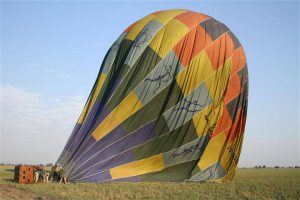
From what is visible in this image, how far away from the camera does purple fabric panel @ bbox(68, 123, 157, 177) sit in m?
14.7

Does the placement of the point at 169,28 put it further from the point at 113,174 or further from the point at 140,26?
the point at 113,174

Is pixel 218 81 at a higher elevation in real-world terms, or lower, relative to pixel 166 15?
lower

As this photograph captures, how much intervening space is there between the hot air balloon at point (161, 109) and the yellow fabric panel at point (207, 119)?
1.6 inches

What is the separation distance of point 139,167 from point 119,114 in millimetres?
2182

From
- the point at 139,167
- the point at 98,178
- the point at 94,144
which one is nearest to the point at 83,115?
the point at 94,144

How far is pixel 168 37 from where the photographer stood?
52.2ft

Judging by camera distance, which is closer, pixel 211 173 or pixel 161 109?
pixel 161 109

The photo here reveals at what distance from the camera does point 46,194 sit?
38.7ft

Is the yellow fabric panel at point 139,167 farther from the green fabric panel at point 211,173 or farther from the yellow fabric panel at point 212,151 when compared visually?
the yellow fabric panel at point 212,151

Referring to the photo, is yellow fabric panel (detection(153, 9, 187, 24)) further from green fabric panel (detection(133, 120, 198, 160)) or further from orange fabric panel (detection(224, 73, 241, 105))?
green fabric panel (detection(133, 120, 198, 160))

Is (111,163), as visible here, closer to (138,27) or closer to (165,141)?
(165,141)

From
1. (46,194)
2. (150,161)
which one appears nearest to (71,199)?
(46,194)

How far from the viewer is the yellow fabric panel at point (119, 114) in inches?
588

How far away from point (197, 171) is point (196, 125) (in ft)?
6.18
